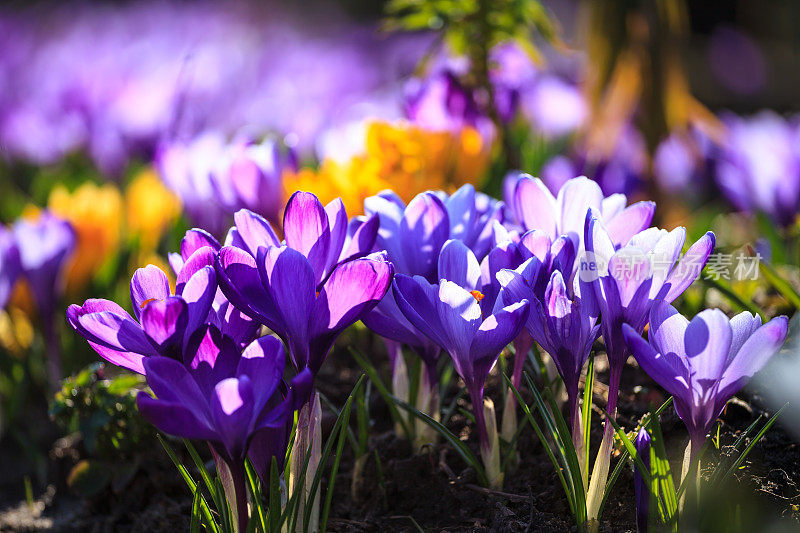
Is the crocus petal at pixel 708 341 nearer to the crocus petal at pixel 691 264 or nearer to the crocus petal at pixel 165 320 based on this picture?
the crocus petal at pixel 691 264

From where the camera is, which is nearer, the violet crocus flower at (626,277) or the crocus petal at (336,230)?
the violet crocus flower at (626,277)

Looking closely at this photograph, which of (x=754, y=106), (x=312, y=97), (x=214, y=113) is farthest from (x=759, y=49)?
(x=214, y=113)

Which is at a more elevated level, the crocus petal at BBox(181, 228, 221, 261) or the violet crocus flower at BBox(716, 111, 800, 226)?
the crocus petal at BBox(181, 228, 221, 261)

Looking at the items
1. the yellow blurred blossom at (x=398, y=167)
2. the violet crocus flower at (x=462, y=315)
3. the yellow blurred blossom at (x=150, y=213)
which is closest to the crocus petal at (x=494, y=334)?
the violet crocus flower at (x=462, y=315)

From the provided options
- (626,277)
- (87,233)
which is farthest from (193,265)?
(87,233)

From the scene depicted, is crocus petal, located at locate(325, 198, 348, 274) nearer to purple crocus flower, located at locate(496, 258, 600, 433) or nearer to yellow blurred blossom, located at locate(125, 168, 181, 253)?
purple crocus flower, located at locate(496, 258, 600, 433)

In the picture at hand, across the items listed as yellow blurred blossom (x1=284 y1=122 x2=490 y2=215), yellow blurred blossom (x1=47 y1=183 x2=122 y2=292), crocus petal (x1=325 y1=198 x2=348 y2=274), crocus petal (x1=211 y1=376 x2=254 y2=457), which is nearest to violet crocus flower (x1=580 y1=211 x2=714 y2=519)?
crocus petal (x1=325 y1=198 x2=348 y2=274)
